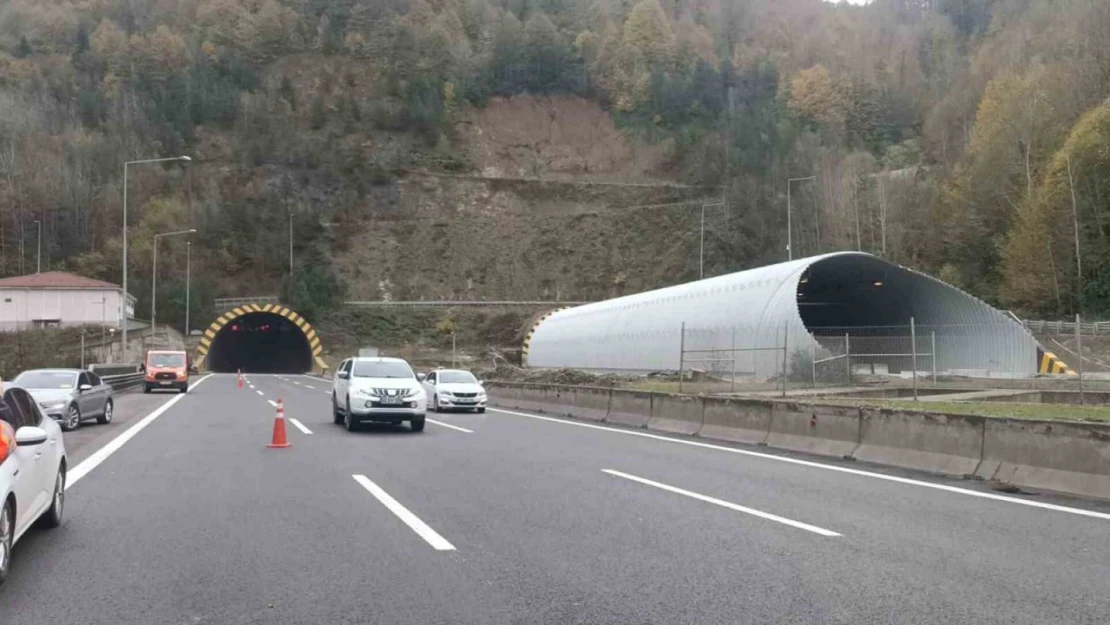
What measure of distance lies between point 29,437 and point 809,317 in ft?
155

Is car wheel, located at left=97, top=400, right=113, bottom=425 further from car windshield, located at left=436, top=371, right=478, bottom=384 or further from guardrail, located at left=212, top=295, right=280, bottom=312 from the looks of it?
guardrail, located at left=212, top=295, right=280, bottom=312

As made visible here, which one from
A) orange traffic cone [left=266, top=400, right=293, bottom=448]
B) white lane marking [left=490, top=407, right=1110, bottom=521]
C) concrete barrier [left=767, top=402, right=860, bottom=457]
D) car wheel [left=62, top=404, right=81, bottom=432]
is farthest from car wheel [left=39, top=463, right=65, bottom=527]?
car wheel [left=62, top=404, right=81, bottom=432]

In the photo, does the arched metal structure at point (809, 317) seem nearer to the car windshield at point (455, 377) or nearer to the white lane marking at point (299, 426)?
the car windshield at point (455, 377)

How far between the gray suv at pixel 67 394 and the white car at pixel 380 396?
20.0ft

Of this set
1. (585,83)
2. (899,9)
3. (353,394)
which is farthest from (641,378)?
(899,9)

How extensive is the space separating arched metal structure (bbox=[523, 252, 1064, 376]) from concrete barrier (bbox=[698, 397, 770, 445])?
11.2 metres

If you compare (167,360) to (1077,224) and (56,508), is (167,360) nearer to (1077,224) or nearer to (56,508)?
(56,508)

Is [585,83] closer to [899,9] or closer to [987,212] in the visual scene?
→ [899,9]

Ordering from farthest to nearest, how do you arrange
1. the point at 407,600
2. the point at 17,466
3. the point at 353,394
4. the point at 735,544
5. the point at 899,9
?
the point at 899,9 < the point at 353,394 < the point at 735,544 < the point at 17,466 < the point at 407,600

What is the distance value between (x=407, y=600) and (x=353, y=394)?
15.0 meters

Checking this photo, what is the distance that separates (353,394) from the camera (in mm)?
21016

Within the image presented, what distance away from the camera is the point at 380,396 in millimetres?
21062

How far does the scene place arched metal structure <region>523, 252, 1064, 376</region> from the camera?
36.6 metres

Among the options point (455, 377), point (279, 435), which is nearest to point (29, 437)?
point (279, 435)
